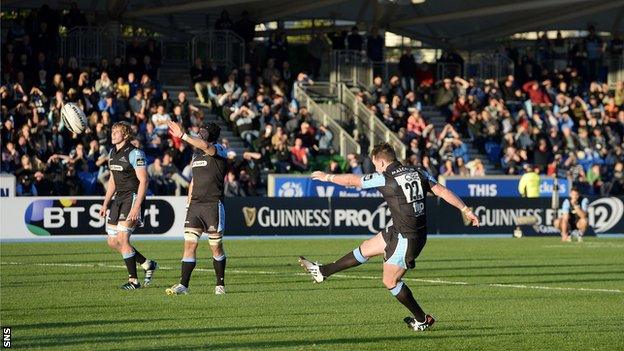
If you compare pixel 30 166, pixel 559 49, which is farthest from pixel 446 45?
pixel 30 166

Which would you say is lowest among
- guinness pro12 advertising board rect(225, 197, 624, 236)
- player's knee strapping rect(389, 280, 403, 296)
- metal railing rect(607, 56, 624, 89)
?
guinness pro12 advertising board rect(225, 197, 624, 236)

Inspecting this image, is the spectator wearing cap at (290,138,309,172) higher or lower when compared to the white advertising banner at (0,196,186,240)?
higher

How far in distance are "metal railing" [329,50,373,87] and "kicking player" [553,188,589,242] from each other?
37.0ft

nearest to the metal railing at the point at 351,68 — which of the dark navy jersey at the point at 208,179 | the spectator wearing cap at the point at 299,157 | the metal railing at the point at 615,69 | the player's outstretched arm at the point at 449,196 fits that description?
the spectator wearing cap at the point at 299,157

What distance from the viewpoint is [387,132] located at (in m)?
39.7

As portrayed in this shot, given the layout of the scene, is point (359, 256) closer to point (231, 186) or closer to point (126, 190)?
point (126, 190)

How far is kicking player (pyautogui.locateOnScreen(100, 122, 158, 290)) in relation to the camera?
57.3ft

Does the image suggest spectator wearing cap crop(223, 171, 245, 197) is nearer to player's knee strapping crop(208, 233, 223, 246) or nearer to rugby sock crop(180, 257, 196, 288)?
player's knee strapping crop(208, 233, 223, 246)

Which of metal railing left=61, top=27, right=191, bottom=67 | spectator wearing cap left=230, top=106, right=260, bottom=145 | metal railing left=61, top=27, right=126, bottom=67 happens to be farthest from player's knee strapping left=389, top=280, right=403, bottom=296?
metal railing left=61, top=27, right=126, bottom=67

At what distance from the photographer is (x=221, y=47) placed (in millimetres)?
42094

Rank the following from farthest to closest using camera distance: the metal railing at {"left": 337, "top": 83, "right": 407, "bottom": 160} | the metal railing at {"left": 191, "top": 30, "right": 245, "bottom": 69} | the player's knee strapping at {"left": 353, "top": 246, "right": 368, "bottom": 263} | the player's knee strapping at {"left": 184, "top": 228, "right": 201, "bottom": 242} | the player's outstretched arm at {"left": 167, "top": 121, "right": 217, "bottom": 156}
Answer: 1. the metal railing at {"left": 191, "top": 30, "right": 245, "bottom": 69}
2. the metal railing at {"left": 337, "top": 83, "right": 407, "bottom": 160}
3. the player's knee strapping at {"left": 184, "top": 228, "right": 201, "bottom": 242}
4. the player's outstretched arm at {"left": 167, "top": 121, "right": 217, "bottom": 156}
5. the player's knee strapping at {"left": 353, "top": 246, "right": 368, "bottom": 263}

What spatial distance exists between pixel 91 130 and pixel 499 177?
11.2m

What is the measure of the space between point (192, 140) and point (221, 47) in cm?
2618

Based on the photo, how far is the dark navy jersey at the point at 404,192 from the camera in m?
13.6
